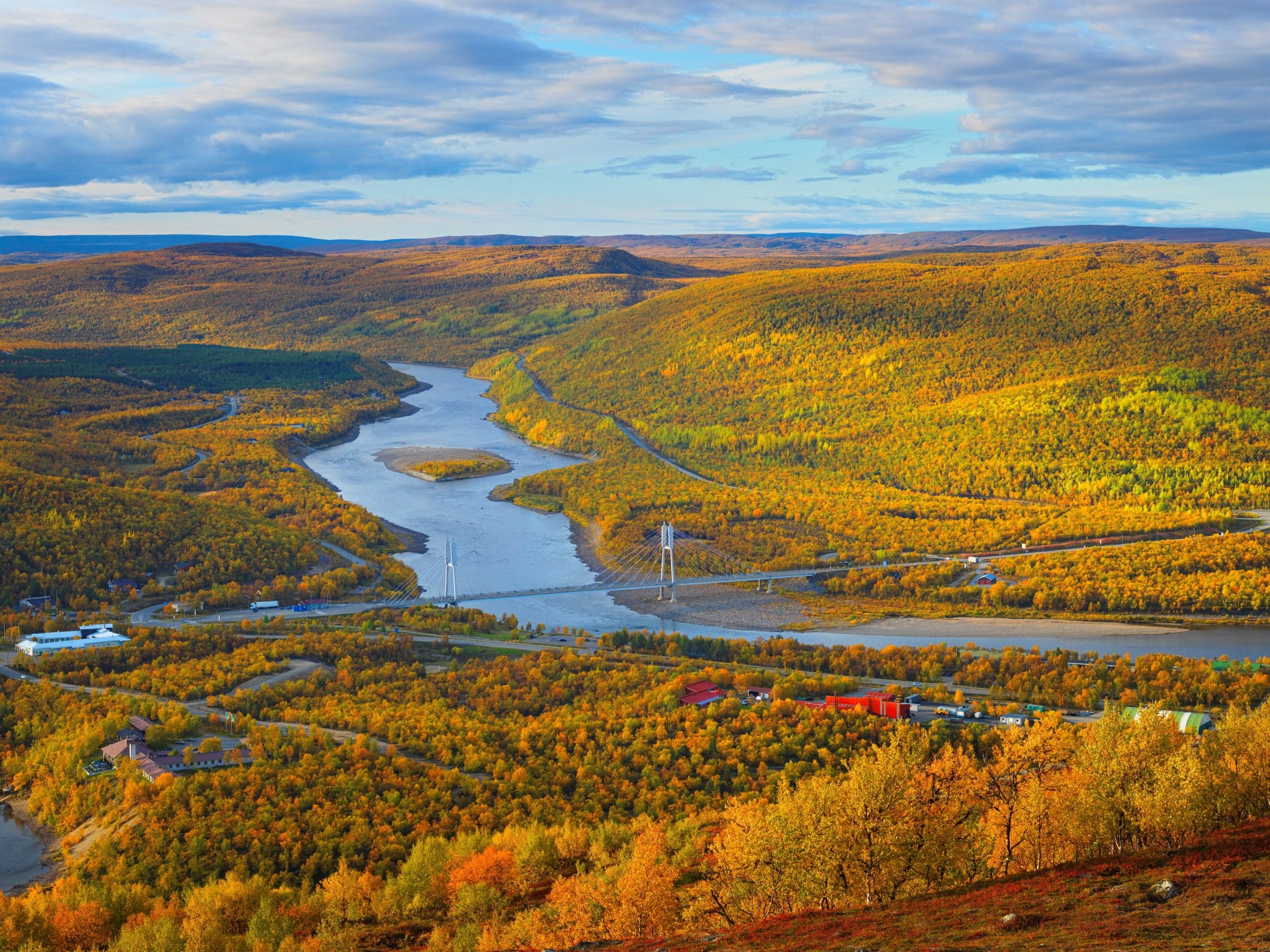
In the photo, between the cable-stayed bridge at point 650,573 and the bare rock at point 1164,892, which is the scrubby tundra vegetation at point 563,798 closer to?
the bare rock at point 1164,892

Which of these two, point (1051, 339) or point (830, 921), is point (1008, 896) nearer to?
point (830, 921)

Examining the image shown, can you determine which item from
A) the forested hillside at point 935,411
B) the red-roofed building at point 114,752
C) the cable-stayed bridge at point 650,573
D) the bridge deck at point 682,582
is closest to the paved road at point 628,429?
the forested hillside at point 935,411

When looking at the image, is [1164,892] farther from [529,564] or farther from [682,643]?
[529,564]

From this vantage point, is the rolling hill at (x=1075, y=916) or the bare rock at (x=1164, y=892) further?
the bare rock at (x=1164, y=892)

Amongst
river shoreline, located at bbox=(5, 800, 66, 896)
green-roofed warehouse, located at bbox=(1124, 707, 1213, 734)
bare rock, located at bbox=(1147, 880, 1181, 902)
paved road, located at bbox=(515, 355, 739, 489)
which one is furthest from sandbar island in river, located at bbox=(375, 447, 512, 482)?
bare rock, located at bbox=(1147, 880, 1181, 902)

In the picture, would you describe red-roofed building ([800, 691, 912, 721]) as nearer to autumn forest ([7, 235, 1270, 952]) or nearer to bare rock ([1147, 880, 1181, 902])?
autumn forest ([7, 235, 1270, 952])

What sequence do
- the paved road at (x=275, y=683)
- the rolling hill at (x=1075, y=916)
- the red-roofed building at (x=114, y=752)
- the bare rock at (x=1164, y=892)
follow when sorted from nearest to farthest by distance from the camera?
the rolling hill at (x=1075, y=916) → the bare rock at (x=1164, y=892) → the red-roofed building at (x=114, y=752) → the paved road at (x=275, y=683)
